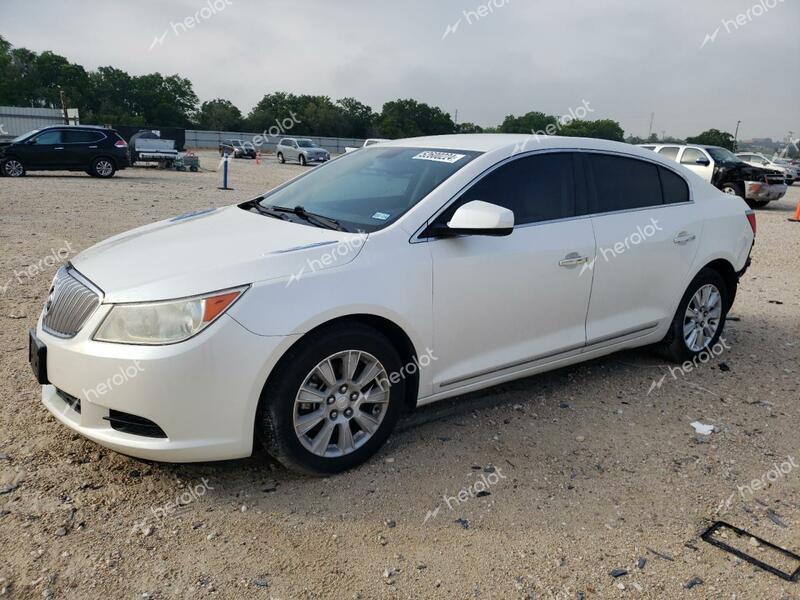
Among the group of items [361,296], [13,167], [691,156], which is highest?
[691,156]

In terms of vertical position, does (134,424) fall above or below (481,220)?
below

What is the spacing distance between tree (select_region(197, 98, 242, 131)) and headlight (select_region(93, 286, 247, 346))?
83.0 meters

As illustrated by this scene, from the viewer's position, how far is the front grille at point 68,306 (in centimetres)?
296

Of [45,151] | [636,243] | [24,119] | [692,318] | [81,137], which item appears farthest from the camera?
[24,119]

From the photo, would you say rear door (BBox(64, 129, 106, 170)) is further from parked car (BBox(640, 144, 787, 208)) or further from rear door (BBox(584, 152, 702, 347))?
rear door (BBox(584, 152, 702, 347))

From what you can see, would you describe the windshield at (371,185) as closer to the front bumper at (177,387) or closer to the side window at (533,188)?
the side window at (533,188)

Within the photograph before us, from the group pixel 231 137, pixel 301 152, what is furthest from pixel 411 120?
pixel 301 152

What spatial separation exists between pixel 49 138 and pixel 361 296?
64.9 ft

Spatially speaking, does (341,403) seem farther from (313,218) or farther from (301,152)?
(301,152)

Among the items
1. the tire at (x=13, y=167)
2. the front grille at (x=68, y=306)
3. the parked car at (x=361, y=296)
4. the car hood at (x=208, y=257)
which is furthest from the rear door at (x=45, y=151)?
the front grille at (x=68, y=306)

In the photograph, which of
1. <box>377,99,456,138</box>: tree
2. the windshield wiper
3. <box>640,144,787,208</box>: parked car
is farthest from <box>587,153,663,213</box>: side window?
<box>377,99,456,138</box>: tree

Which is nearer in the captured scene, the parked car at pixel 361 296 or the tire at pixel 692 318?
the parked car at pixel 361 296

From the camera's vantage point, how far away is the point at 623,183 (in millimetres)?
4445
